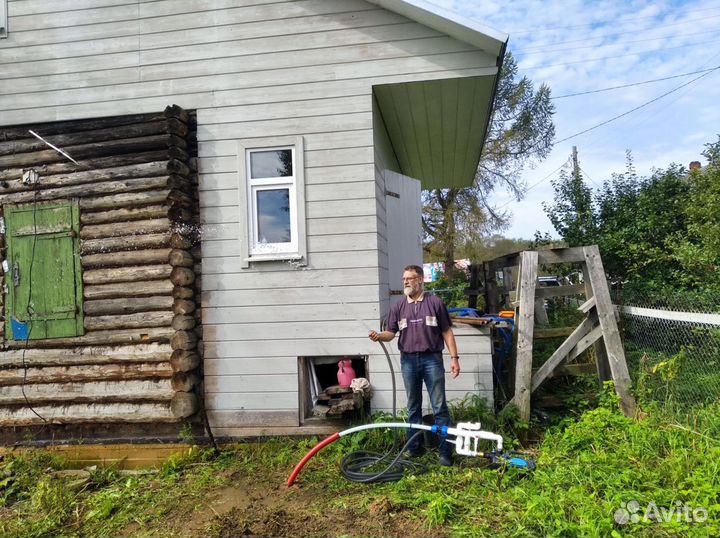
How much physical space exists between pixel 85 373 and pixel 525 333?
520 cm

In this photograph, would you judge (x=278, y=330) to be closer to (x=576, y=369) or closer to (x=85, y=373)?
(x=85, y=373)

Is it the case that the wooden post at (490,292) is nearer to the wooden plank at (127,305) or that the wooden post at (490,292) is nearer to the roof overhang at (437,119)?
the roof overhang at (437,119)

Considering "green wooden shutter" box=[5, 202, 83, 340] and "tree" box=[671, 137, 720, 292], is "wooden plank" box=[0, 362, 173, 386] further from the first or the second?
"tree" box=[671, 137, 720, 292]

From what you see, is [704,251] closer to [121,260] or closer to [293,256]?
[293,256]

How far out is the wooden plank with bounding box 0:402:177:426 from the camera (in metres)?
5.41

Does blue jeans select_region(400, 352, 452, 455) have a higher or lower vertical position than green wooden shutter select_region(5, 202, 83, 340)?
lower

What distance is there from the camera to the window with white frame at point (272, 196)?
18.0ft

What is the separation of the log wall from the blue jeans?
2585 mm

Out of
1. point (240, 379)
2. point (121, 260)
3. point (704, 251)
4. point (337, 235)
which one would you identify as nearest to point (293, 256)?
point (337, 235)

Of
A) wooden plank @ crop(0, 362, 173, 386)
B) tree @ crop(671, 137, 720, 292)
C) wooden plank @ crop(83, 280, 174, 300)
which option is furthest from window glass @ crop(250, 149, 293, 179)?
tree @ crop(671, 137, 720, 292)

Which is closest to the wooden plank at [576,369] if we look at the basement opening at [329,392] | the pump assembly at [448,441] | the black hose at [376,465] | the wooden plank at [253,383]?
the pump assembly at [448,441]

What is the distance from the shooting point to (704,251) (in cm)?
622

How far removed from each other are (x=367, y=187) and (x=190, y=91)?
8.26 ft

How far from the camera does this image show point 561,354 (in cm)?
521
